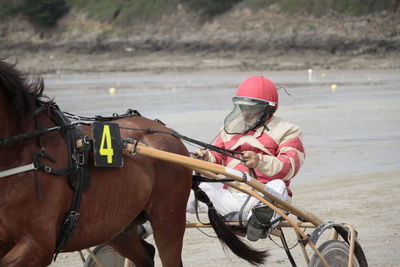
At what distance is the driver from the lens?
552 centimetres

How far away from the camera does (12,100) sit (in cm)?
431

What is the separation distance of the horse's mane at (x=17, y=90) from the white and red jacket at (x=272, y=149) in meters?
1.75

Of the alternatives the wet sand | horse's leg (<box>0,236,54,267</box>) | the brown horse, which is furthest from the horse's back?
the wet sand

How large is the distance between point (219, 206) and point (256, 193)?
626 millimetres

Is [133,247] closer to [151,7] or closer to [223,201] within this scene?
[223,201]

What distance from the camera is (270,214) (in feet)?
17.2

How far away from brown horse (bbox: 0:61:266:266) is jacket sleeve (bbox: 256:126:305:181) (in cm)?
54

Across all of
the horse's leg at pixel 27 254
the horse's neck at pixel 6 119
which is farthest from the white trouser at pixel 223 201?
the horse's neck at pixel 6 119

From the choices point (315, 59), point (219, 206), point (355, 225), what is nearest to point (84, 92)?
point (315, 59)

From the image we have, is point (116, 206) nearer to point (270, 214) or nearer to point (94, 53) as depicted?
point (270, 214)

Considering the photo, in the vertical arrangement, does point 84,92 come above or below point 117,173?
below

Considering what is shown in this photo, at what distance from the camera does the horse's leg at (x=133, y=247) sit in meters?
5.25

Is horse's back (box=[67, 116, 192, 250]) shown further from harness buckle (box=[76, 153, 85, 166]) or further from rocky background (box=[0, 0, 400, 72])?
rocky background (box=[0, 0, 400, 72])

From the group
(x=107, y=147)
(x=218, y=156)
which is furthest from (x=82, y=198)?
(x=218, y=156)
